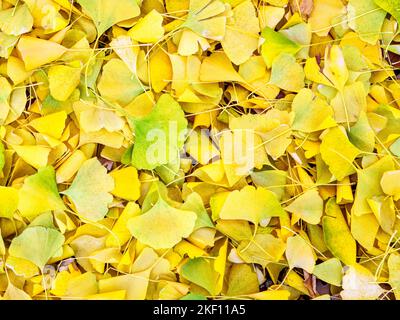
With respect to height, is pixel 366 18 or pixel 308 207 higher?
pixel 366 18

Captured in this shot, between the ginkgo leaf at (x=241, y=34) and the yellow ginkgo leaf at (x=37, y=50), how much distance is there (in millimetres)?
193

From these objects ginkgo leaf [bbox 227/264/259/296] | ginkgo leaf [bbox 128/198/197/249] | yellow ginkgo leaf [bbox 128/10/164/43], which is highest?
yellow ginkgo leaf [bbox 128/10/164/43]

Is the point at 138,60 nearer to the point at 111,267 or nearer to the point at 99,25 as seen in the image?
the point at 99,25

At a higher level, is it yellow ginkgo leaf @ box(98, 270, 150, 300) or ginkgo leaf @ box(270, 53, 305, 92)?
ginkgo leaf @ box(270, 53, 305, 92)

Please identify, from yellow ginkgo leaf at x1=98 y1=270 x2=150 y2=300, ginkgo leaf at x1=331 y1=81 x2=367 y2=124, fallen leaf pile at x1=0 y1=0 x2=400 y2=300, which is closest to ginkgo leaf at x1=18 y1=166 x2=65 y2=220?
fallen leaf pile at x1=0 y1=0 x2=400 y2=300

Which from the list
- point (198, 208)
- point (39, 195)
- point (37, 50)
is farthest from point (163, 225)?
point (37, 50)

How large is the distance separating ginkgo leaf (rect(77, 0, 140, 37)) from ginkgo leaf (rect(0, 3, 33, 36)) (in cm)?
6

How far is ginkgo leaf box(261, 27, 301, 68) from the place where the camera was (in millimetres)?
690

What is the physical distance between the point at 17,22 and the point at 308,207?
0.40m

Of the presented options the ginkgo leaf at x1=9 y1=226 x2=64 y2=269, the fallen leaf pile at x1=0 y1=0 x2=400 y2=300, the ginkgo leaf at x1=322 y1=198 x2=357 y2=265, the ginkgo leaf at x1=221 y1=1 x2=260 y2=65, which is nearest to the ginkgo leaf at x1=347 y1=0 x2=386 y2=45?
the fallen leaf pile at x1=0 y1=0 x2=400 y2=300

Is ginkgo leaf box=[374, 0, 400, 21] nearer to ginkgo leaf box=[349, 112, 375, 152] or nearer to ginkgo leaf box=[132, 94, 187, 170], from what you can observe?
ginkgo leaf box=[349, 112, 375, 152]

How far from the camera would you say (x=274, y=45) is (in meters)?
0.69

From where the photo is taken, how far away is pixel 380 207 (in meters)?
0.67

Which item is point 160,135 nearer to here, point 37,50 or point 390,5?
point 37,50
